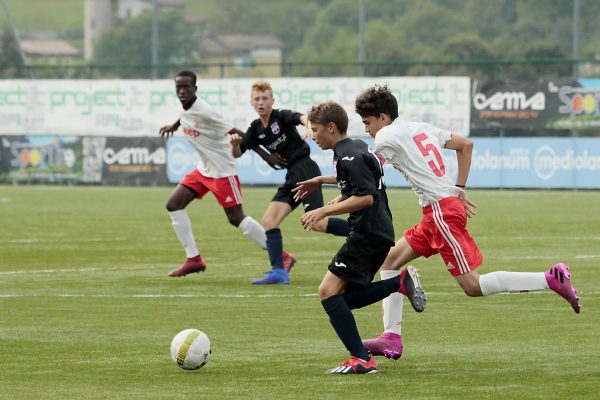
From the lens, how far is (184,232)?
15922 millimetres

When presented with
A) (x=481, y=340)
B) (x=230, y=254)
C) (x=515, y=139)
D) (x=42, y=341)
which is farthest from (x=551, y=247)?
(x=515, y=139)

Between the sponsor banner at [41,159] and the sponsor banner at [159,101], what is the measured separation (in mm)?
270

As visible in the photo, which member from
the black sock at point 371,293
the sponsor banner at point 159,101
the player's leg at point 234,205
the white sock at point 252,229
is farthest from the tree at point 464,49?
the black sock at point 371,293

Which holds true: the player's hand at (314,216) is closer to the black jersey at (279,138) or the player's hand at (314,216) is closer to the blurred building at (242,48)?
the black jersey at (279,138)

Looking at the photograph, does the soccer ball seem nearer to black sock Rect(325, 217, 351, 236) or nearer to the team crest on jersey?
black sock Rect(325, 217, 351, 236)

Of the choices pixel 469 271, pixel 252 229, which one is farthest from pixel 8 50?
pixel 469 271

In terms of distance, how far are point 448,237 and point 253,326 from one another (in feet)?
7.47

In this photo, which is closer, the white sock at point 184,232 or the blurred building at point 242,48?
the white sock at point 184,232

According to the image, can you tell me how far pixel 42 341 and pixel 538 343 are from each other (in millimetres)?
3663

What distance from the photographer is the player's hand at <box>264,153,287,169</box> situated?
1525 cm

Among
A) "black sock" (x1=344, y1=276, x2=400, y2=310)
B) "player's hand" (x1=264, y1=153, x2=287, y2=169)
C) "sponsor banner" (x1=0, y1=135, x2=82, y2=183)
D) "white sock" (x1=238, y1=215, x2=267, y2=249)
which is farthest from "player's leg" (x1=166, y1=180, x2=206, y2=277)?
"sponsor banner" (x1=0, y1=135, x2=82, y2=183)

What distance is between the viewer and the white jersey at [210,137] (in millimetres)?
16266

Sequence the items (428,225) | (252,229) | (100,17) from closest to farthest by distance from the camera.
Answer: (428,225) → (252,229) → (100,17)

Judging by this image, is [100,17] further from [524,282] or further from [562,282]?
[562,282]
